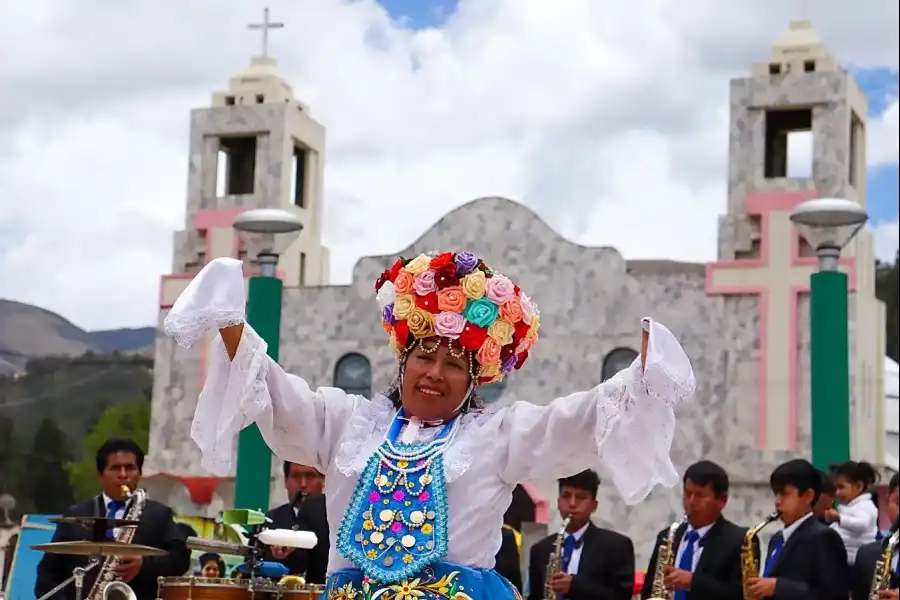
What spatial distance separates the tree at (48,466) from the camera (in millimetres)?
24641

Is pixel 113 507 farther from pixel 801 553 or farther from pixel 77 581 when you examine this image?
pixel 801 553

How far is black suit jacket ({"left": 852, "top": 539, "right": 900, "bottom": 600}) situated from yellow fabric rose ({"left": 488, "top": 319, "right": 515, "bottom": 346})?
13.9ft

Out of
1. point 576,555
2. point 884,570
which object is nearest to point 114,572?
point 576,555

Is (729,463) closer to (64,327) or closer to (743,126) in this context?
(743,126)

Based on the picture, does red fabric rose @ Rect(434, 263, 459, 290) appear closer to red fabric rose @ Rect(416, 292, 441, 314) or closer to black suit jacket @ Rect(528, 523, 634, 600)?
red fabric rose @ Rect(416, 292, 441, 314)

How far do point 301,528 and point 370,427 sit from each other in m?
4.49

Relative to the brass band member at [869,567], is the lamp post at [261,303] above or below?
above

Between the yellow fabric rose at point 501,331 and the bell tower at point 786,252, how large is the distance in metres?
16.8

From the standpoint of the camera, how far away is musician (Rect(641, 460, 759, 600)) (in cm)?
793

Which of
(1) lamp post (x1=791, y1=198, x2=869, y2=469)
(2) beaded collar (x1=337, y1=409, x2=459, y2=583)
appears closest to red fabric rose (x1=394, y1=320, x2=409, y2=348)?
(2) beaded collar (x1=337, y1=409, x2=459, y2=583)

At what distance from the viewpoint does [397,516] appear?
4676 mm

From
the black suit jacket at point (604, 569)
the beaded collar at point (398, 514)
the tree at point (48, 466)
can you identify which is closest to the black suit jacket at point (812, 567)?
the black suit jacket at point (604, 569)

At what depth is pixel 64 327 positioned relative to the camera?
72.4ft

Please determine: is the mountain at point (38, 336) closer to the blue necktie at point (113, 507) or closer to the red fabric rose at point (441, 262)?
the blue necktie at point (113, 507)
